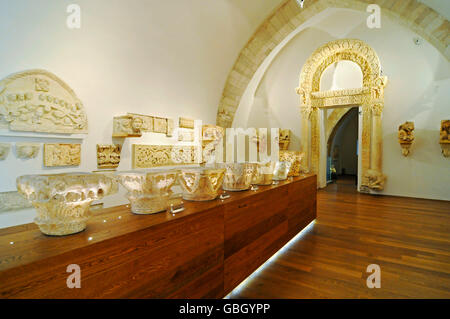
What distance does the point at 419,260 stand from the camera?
2543mm

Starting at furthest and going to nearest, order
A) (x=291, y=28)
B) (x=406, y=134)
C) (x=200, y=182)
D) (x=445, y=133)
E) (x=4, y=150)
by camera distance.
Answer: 1. (x=406, y=134)
2. (x=291, y=28)
3. (x=445, y=133)
4. (x=4, y=150)
5. (x=200, y=182)

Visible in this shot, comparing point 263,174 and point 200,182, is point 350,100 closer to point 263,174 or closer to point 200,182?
point 263,174

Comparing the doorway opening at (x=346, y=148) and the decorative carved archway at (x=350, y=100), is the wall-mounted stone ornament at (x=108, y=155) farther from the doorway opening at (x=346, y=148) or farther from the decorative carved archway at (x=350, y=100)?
the doorway opening at (x=346, y=148)

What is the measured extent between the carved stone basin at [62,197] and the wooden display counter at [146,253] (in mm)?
54

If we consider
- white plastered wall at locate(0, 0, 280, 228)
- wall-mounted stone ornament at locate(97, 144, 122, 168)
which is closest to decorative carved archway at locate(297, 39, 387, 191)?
white plastered wall at locate(0, 0, 280, 228)

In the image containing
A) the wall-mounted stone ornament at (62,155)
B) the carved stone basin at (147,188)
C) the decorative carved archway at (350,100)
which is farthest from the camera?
the decorative carved archway at (350,100)

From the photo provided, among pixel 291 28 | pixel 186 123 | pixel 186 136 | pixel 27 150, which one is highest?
pixel 291 28

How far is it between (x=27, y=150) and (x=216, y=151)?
380cm

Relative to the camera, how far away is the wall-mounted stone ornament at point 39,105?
263 cm

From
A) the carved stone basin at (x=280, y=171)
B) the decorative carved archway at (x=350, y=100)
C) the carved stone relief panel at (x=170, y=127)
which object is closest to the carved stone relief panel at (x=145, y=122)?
the carved stone relief panel at (x=170, y=127)

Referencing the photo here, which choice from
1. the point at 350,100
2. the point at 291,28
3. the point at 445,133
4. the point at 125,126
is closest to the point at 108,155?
the point at 125,126

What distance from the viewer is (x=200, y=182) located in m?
1.62
